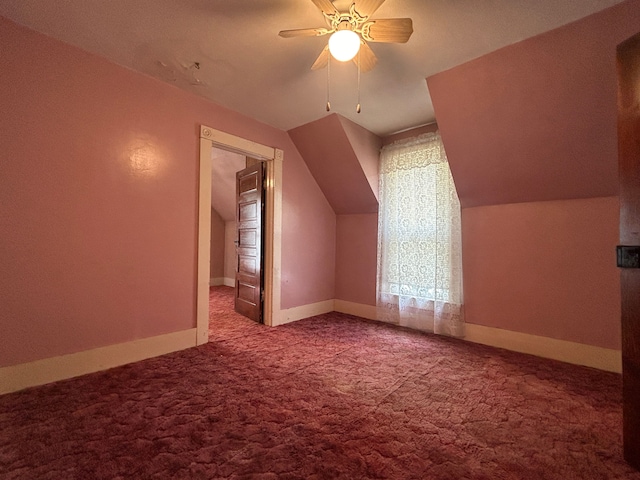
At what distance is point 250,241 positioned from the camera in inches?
145

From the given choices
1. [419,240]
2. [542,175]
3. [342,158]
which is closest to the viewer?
[542,175]

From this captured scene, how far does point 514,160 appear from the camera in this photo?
98.5 inches

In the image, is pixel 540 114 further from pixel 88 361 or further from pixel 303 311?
pixel 88 361

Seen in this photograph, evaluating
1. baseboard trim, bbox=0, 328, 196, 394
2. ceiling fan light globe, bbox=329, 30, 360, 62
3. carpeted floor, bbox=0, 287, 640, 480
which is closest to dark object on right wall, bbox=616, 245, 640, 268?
carpeted floor, bbox=0, 287, 640, 480

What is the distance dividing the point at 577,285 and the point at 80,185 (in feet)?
13.9

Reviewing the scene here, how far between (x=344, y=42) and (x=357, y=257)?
2.83 metres

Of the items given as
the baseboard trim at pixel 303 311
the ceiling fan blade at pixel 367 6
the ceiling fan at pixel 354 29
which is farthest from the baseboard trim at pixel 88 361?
the ceiling fan blade at pixel 367 6

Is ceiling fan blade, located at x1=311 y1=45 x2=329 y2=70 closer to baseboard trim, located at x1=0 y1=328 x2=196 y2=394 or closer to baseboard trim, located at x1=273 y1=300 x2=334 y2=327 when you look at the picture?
baseboard trim, located at x1=0 y1=328 x2=196 y2=394

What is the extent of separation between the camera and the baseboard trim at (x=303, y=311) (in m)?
3.47

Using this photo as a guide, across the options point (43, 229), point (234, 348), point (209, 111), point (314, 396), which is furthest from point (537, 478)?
point (209, 111)

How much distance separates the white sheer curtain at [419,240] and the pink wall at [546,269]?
19cm

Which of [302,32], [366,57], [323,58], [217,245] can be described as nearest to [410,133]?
[366,57]

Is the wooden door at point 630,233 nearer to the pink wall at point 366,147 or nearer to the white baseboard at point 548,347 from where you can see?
the white baseboard at point 548,347

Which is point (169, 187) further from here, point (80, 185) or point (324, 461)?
point (324, 461)
